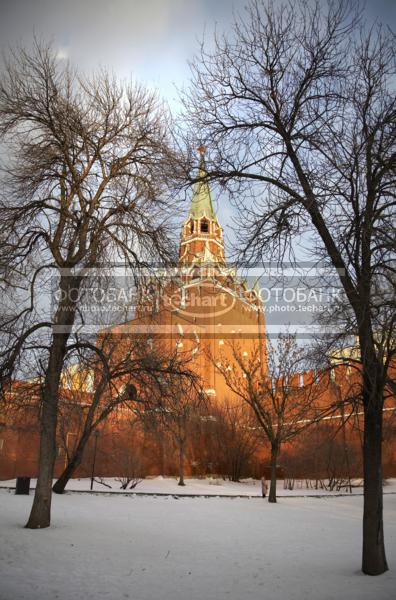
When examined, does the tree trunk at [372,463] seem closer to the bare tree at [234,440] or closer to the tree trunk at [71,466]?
the tree trunk at [71,466]

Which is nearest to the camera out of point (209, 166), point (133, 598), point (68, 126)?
point (133, 598)

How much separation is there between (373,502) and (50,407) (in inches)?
273

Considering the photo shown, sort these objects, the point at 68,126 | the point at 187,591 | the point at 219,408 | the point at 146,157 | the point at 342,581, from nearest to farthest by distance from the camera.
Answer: the point at 187,591
the point at 342,581
the point at 68,126
the point at 146,157
the point at 219,408

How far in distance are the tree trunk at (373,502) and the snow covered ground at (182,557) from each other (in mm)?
243

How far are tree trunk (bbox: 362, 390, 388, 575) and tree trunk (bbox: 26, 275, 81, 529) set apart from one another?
6.54m

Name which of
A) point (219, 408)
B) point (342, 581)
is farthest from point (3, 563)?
point (219, 408)

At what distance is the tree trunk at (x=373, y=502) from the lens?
730cm

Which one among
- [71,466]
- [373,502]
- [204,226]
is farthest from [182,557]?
[204,226]

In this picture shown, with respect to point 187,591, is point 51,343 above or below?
above

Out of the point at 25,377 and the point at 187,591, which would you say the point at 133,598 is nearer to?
the point at 187,591

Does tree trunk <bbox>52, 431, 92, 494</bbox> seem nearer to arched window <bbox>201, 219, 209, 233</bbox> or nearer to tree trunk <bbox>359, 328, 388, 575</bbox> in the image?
tree trunk <bbox>359, 328, 388, 575</bbox>

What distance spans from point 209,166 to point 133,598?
6.85 m

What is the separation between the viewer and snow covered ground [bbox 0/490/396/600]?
21.2 feet

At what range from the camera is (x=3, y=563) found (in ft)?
23.6
